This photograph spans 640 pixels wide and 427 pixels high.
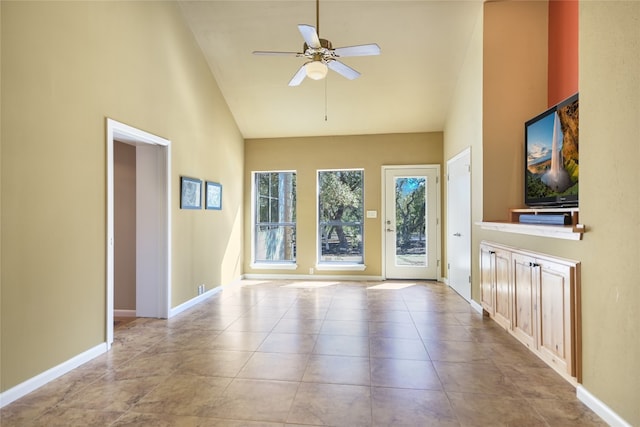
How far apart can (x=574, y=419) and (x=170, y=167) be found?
13.9 feet

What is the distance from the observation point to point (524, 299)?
2889mm

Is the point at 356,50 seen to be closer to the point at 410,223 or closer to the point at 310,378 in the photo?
the point at 310,378

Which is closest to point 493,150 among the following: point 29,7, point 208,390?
point 208,390

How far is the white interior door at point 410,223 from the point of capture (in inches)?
240

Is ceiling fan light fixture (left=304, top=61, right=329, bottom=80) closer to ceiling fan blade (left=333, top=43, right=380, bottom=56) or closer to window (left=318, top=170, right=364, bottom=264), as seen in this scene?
ceiling fan blade (left=333, top=43, right=380, bottom=56)

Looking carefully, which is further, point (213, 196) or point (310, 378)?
point (213, 196)

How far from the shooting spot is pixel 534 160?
3.34 meters

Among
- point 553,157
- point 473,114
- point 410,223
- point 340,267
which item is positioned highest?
point 473,114

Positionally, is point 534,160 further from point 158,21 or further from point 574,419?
point 158,21

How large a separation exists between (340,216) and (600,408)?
15.5 ft

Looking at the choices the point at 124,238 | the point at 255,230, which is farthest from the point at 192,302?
the point at 255,230

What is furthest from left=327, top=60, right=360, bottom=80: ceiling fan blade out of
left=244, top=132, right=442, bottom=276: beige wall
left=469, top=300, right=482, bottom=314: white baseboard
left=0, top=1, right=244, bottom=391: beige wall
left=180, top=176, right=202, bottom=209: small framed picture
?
left=469, top=300, right=482, bottom=314: white baseboard

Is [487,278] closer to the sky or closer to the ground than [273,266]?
closer to the sky

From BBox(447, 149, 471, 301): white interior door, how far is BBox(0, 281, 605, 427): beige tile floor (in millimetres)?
945
